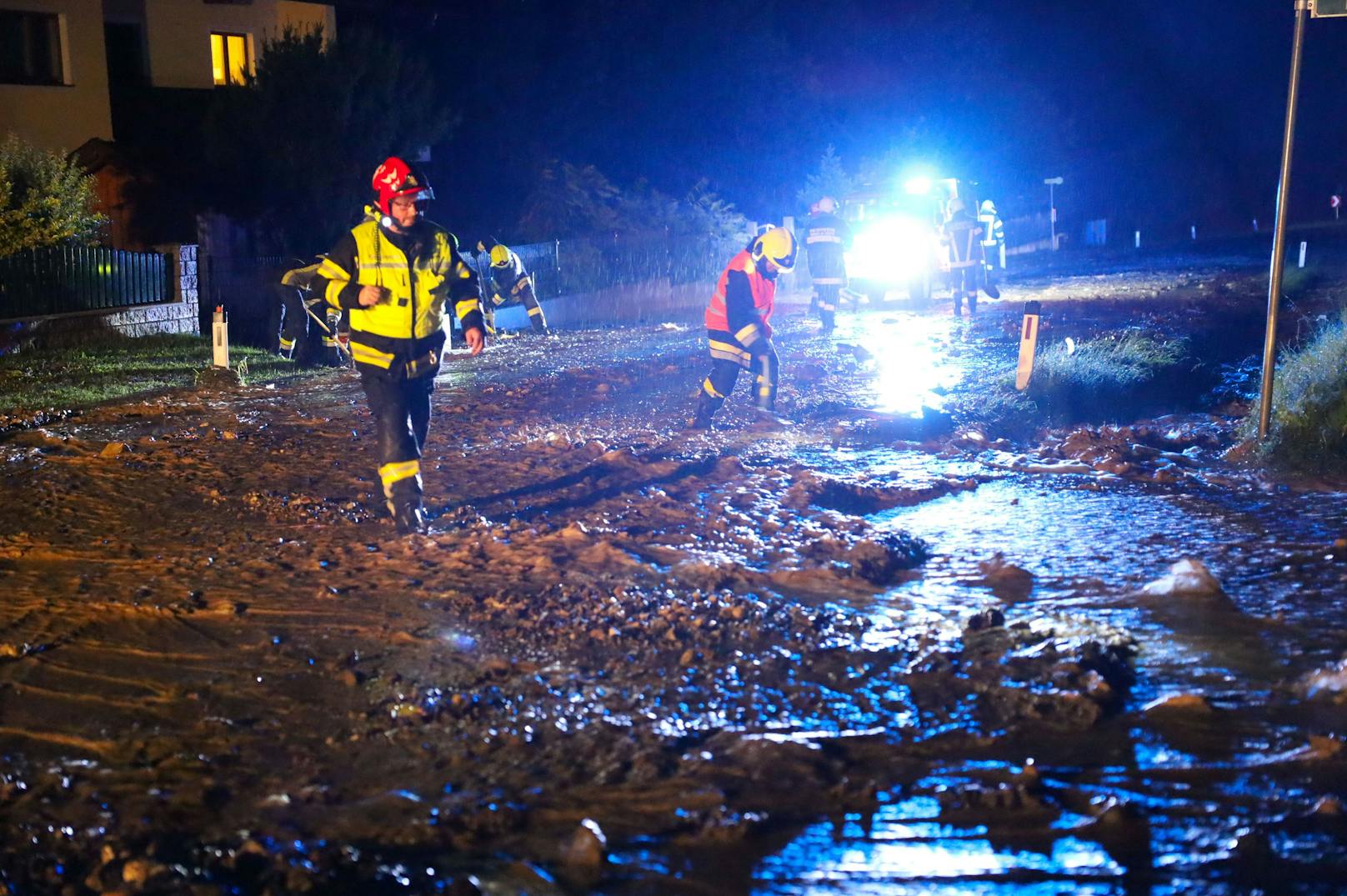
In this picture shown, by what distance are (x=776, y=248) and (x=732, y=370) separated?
1.03 meters

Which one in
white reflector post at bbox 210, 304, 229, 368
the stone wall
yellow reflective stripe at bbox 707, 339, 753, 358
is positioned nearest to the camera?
yellow reflective stripe at bbox 707, 339, 753, 358

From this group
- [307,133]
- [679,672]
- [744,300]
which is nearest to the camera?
[679,672]

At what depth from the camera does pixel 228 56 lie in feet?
87.1

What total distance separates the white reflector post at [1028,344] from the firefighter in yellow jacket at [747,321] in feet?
8.00

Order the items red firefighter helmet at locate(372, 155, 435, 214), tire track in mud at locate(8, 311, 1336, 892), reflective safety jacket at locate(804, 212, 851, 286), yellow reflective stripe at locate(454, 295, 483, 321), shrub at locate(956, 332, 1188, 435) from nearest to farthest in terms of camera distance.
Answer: tire track in mud at locate(8, 311, 1336, 892)
red firefighter helmet at locate(372, 155, 435, 214)
yellow reflective stripe at locate(454, 295, 483, 321)
shrub at locate(956, 332, 1188, 435)
reflective safety jacket at locate(804, 212, 851, 286)

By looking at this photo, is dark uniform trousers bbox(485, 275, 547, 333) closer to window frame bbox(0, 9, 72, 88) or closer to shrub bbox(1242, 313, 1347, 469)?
shrub bbox(1242, 313, 1347, 469)

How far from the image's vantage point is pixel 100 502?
8047 mm

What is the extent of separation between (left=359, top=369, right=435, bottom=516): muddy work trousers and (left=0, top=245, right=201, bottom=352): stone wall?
33.6 ft

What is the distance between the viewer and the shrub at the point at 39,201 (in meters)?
16.9

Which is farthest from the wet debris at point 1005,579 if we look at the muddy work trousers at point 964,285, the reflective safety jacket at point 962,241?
the reflective safety jacket at point 962,241

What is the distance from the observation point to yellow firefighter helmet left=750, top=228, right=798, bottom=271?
32.1 feet

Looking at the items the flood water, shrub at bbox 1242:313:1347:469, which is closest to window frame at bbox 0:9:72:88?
the flood water

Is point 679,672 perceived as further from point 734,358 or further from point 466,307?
point 734,358

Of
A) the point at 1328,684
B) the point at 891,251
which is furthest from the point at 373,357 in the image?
the point at 891,251
